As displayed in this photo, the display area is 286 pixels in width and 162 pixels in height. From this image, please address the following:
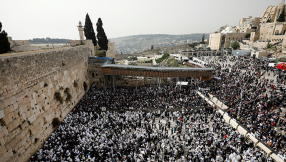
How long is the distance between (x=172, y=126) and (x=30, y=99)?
12.5m

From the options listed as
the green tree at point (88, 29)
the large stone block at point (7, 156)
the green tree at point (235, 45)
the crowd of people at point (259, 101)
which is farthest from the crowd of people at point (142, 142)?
the green tree at point (235, 45)

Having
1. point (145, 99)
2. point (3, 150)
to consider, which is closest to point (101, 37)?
point (145, 99)

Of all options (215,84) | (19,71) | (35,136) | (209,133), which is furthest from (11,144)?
(215,84)

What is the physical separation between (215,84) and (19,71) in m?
21.9

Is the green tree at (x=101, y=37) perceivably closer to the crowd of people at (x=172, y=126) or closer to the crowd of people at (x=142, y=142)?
the crowd of people at (x=172, y=126)

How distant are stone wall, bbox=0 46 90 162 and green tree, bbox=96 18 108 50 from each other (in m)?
13.2

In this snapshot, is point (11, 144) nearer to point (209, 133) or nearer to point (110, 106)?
point (110, 106)

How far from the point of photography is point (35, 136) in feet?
37.4

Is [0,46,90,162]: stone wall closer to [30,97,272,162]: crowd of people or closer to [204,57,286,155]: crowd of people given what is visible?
[30,97,272,162]: crowd of people

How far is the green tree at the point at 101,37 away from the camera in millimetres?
28422

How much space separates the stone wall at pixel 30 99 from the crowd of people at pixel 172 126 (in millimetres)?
1213

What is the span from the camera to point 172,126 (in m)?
14.3

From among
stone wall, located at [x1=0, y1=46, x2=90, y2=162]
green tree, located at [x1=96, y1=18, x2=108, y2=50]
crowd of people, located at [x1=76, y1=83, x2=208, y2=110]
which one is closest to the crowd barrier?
crowd of people, located at [x1=76, y1=83, x2=208, y2=110]

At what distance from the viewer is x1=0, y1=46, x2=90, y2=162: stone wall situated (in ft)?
29.5
